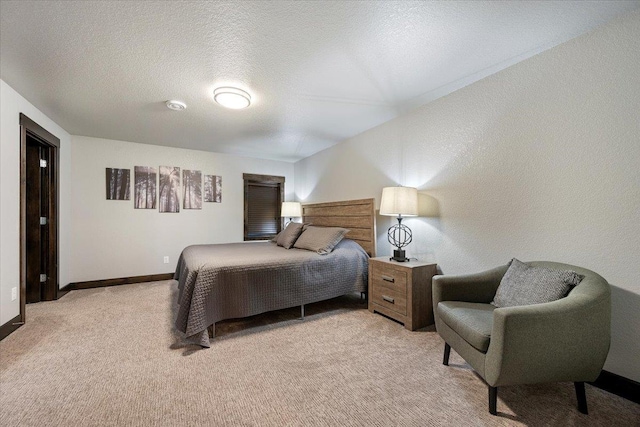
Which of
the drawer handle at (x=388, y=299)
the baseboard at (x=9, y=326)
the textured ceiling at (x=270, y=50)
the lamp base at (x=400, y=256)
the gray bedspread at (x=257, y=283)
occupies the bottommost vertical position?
the baseboard at (x=9, y=326)

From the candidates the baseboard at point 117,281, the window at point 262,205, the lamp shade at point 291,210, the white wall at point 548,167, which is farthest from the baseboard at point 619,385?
the baseboard at point 117,281

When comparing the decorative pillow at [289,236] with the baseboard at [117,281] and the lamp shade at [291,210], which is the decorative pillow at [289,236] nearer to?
the lamp shade at [291,210]

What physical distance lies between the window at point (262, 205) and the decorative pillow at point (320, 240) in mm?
2106

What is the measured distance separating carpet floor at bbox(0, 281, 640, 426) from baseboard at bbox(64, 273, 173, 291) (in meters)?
1.52

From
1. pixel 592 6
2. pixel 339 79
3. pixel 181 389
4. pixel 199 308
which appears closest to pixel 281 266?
pixel 199 308

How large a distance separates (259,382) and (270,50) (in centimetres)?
237

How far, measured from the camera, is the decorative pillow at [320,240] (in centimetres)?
314

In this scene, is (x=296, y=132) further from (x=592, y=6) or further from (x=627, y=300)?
(x=627, y=300)

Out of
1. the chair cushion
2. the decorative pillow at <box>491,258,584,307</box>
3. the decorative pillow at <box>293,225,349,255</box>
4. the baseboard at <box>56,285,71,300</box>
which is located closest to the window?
the decorative pillow at <box>293,225,349,255</box>

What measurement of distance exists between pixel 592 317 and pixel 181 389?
7.96ft

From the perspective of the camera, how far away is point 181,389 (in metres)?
1.66

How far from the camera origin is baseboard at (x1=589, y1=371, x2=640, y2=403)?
5.21ft

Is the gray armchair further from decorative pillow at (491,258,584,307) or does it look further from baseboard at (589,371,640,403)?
baseboard at (589,371,640,403)

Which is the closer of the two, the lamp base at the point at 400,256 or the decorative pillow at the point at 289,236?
the lamp base at the point at 400,256
